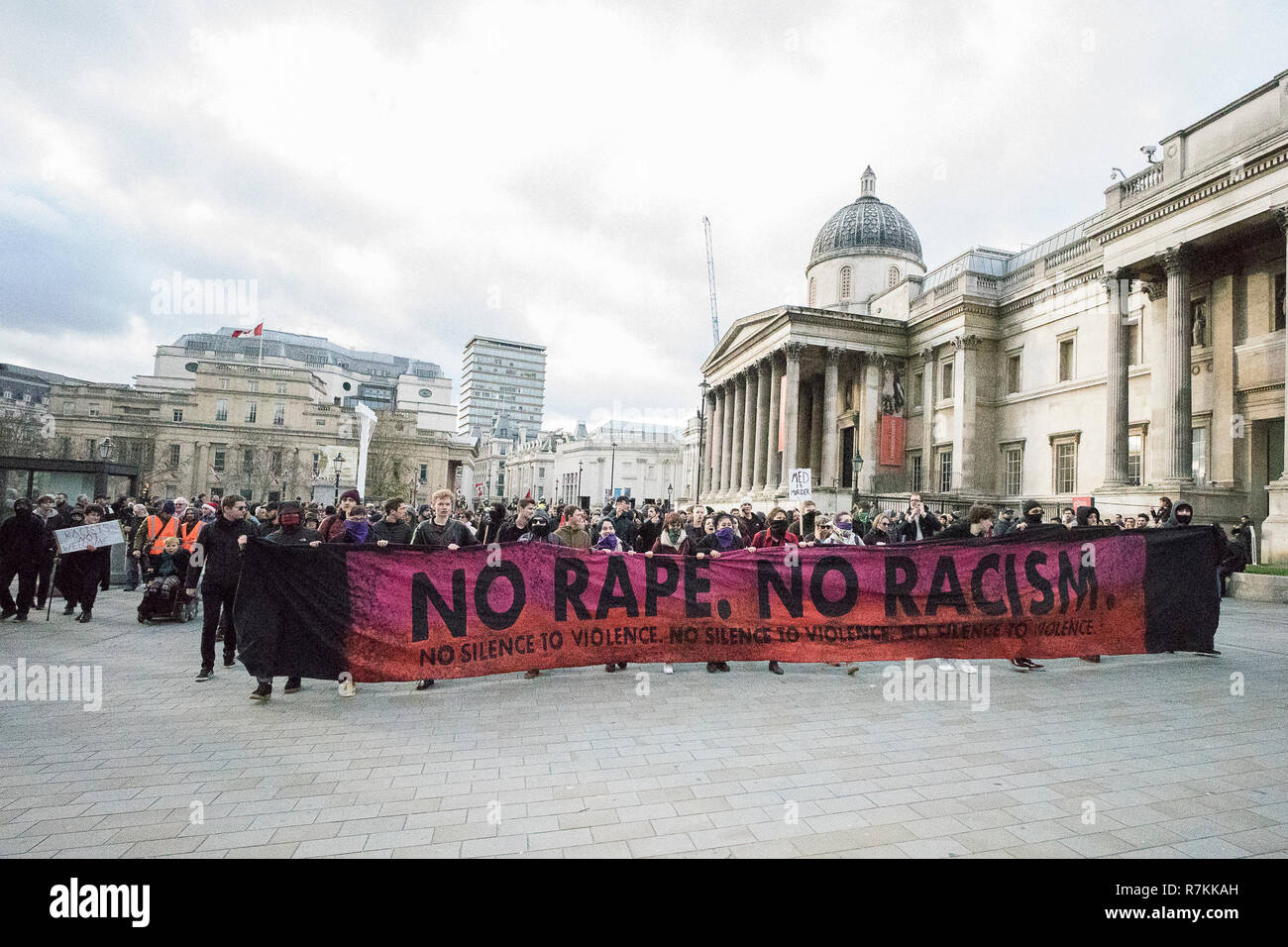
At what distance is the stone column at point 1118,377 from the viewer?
903 inches

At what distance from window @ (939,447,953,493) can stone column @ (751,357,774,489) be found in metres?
10.7

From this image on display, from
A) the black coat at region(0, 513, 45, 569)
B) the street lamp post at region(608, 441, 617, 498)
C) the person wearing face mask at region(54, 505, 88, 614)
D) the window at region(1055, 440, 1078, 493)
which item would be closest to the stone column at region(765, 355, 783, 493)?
the window at region(1055, 440, 1078, 493)

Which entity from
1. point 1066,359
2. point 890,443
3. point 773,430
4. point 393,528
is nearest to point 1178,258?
point 1066,359

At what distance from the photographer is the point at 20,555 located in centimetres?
1062

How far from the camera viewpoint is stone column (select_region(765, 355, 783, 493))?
40078 mm

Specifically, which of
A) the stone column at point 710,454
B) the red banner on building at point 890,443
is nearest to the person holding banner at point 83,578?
the red banner on building at point 890,443

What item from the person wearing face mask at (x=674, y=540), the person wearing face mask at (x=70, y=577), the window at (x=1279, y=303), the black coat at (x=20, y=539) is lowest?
the person wearing face mask at (x=70, y=577)

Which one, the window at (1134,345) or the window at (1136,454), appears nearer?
the window at (1136,454)

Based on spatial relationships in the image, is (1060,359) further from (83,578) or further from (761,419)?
(83,578)

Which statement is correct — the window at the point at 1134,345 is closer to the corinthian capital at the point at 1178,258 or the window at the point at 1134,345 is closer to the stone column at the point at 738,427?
the corinthian capital at the point at 1178,258

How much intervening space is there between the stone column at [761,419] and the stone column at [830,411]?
403cm
